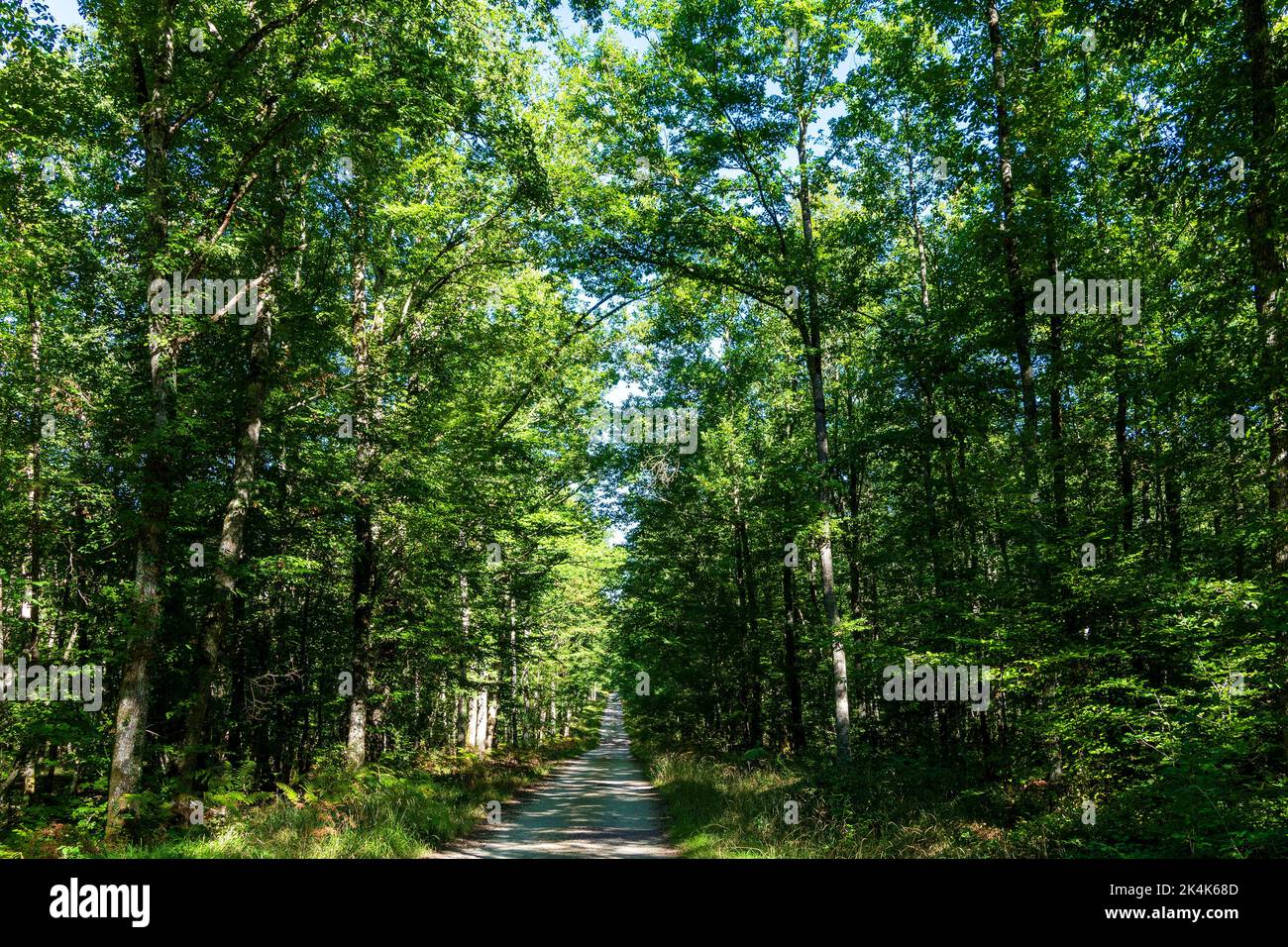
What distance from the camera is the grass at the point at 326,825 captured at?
7.44 meters

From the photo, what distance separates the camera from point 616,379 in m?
20.2

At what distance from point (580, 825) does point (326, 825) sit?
187 inches

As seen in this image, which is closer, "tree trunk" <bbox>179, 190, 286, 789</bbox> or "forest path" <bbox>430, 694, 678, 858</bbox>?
"forest path" <bbox>430, 694, 678, 858</bbox>

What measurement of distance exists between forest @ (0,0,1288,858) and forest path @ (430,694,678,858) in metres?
0.78

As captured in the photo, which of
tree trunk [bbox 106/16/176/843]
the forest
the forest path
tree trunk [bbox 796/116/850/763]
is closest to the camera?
the forest

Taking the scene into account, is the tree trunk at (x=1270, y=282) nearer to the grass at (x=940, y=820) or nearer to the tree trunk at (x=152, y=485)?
the grass at (x=940, y=820)

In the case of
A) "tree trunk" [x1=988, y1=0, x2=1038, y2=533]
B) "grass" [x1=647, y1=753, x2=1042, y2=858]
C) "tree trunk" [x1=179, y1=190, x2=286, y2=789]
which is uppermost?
"tree trunk" [x1=988, y1=0, x2=1038, y2=533]

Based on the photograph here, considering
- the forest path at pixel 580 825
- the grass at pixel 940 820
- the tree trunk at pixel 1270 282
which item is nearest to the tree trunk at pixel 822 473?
the grass at pixel 940 820

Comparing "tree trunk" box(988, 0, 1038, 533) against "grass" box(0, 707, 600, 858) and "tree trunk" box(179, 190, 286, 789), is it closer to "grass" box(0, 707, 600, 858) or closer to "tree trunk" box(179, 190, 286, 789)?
"grass" box(0, 707, 600, 858)

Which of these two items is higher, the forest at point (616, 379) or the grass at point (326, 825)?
the forest at point (616, 379)

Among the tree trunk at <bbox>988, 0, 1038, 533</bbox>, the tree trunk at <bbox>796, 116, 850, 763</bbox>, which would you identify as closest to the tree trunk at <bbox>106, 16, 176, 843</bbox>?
the tree trunk at <bbox>796, 116, 850, 763</bbox>

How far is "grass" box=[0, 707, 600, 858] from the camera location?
744cm

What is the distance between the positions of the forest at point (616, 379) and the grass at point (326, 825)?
12 centimetres
